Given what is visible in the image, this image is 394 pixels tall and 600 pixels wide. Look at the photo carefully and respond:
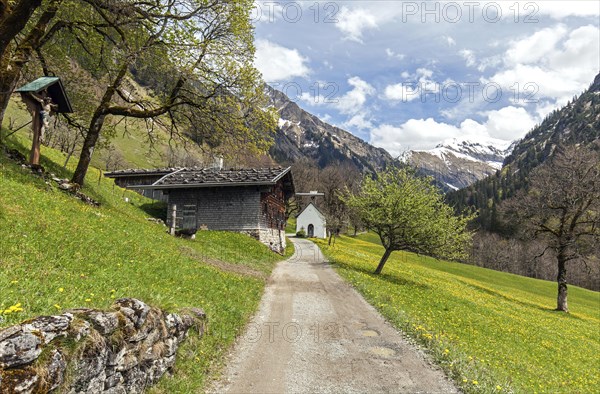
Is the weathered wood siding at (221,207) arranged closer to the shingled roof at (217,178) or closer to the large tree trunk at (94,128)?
the shingled roof at (217,178)

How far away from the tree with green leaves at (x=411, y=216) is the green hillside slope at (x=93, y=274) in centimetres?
1384

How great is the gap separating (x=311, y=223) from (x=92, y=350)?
262 feet

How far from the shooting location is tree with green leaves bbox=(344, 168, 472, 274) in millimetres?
27266

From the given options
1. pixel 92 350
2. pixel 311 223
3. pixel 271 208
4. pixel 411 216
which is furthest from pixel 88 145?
pixel 311 223

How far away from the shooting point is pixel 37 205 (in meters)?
12.4

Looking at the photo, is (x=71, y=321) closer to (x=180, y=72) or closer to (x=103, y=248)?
(x=103, y=248)

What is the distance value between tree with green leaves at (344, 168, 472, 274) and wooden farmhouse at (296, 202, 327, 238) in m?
54.8

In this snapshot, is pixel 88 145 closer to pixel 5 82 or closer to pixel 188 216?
pixel 5 82

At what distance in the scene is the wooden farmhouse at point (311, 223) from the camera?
8469 centimetres

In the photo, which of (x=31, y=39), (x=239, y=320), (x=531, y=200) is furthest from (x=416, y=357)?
(x=531, y=200)

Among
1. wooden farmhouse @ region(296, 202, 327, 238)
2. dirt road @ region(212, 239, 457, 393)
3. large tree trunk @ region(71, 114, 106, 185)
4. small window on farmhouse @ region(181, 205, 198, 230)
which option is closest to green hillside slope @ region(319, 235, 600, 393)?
dirt road @ region(212, 239, 457, 393)

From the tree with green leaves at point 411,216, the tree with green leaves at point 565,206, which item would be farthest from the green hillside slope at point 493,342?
the tree with green leaves at point 565,206

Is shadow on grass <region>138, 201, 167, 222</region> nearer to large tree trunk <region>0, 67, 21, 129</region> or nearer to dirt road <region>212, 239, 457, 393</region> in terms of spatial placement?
large tree trunk <region>0, 67, 21, 129</region>

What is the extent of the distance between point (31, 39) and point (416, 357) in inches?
910
